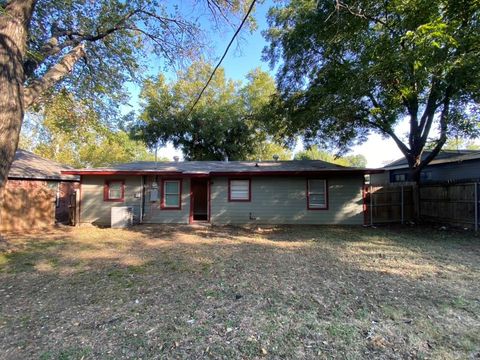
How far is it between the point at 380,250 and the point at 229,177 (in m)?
6.99

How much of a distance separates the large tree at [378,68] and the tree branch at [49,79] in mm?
6344

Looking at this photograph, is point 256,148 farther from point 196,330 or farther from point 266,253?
point 196,330

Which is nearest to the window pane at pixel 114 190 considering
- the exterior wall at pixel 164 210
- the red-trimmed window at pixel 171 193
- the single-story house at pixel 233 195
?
the single-story house at pixel 233 195

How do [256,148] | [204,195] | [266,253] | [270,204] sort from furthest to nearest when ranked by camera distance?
1. [256,148]
2. [204,195]
3. [270,204]
4. [266,253]

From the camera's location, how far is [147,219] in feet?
41.4

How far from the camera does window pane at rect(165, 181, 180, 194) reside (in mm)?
12773

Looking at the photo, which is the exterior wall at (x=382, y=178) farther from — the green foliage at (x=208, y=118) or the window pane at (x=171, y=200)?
the window pane at (x=171, y=200)

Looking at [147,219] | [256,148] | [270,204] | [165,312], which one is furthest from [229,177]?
[256,148]

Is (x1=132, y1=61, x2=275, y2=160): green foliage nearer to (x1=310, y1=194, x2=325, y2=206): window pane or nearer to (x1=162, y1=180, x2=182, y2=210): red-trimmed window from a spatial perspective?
(x1=162, y1=180, x2=182, y2=210): red-trimmed window

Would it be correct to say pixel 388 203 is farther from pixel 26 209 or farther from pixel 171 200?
pixel 26 209

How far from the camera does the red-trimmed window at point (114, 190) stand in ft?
→ 41.8

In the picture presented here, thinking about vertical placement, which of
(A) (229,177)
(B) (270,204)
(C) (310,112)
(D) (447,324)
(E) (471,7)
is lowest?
(D) (447,324)

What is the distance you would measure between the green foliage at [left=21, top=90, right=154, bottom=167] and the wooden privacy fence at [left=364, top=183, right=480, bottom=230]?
11737mm

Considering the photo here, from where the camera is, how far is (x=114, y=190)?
12.8m
